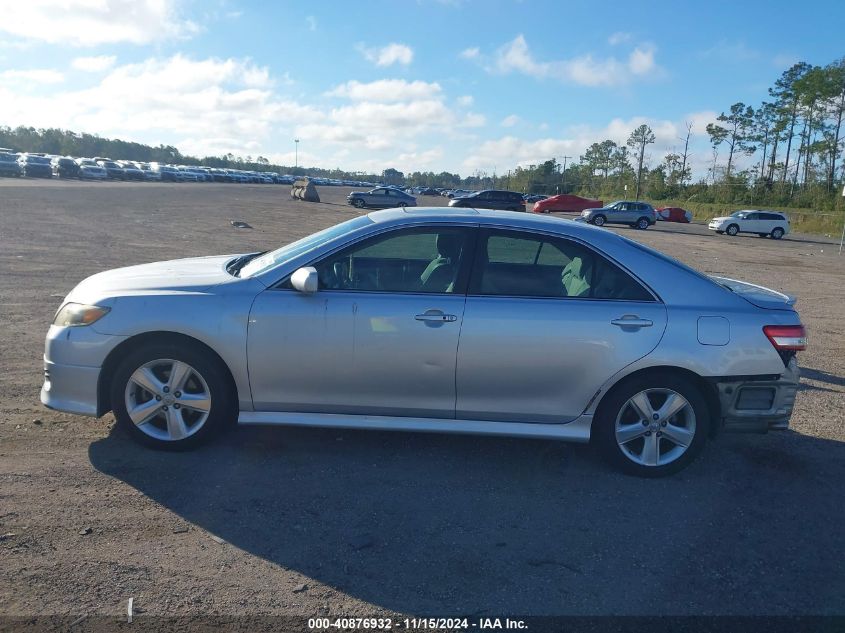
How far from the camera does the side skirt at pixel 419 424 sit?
168 inches

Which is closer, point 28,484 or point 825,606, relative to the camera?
point 825,606

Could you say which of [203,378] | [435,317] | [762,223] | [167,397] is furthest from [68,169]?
[435,317]

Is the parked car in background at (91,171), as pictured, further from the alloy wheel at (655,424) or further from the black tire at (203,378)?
the alloy wheel at (655,424)

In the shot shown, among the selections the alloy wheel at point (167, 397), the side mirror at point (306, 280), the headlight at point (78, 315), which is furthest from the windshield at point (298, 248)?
the headlight at point (78, 315)

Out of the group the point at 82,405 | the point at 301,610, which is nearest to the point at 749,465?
the point at 301,610

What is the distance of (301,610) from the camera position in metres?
2.87

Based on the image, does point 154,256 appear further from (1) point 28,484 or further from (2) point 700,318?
(2) point 700,318

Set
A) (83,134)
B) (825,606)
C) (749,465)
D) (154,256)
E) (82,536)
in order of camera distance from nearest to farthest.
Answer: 1. (825,606)
2. (82,536)
3. (749,465)
4. (154,256)
5. (83,134)

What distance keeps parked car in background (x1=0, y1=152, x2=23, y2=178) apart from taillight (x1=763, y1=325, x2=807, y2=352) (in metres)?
63.5

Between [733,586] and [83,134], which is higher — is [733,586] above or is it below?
below

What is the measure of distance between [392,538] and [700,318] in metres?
2.44

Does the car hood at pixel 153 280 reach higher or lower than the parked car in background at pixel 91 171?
lower

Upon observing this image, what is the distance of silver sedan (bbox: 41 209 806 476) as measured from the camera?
4160 mm

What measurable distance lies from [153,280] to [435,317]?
6.58 ft
